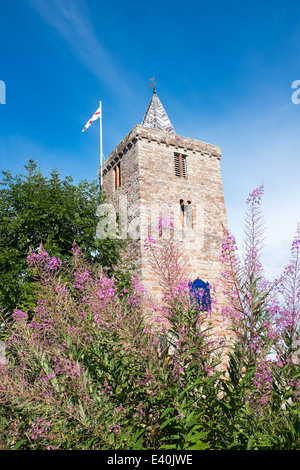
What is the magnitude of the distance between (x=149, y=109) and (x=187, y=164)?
19.1 ft

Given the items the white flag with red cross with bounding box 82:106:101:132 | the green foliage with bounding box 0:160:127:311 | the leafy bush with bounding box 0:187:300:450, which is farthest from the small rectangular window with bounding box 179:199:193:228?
the leafy bush with bounding box 0:187:300:450

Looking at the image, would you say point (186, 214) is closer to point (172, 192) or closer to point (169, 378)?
point (172, 192)

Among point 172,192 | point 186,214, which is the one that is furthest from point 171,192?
point 186,214

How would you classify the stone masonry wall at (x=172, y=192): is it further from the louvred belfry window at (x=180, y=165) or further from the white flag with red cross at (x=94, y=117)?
the white flag with red cross at (x=94, y=117)

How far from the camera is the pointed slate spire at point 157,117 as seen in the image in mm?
19375

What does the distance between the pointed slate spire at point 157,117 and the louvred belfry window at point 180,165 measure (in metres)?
2.64

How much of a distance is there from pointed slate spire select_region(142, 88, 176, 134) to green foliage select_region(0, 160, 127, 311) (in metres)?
6.88

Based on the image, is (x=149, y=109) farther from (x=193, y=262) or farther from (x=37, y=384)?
(x=37, y=384)

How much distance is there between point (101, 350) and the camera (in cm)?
408

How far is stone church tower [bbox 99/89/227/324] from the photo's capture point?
14.9 metres

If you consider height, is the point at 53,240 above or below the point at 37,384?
above

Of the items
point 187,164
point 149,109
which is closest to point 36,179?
point 187,164

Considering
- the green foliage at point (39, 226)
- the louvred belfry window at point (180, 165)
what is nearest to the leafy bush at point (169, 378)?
the green foliage at point (39, 226)
